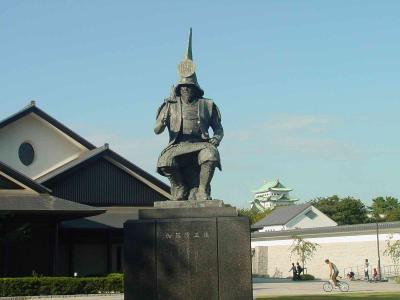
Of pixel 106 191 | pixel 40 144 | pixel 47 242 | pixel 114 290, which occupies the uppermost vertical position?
pixel 40 144

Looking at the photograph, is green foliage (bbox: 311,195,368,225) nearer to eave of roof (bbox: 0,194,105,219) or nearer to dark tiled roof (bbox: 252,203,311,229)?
dark tiled roof (bbox: 252,203,311,229)

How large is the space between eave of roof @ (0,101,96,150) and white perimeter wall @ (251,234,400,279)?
1918 cm

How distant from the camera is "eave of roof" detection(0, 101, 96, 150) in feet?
111

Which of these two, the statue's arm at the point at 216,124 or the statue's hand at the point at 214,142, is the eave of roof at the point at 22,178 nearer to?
the statue's arm at the point at 216,124

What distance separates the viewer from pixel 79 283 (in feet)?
80.1

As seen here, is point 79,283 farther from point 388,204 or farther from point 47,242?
point 388,204

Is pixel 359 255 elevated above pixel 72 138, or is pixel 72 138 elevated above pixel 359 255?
pixel 72 138

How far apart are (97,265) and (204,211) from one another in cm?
2378

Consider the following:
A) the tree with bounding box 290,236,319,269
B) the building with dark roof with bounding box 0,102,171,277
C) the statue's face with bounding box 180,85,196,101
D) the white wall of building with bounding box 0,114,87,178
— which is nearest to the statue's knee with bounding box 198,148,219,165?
the statue's face with bounding box 180,85,196,101

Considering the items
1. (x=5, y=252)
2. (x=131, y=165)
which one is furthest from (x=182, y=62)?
(x=131, y=165)

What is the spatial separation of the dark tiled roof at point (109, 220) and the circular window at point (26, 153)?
5.06 metres

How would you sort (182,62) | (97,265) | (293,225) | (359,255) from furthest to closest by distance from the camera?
(293,225)
(359,255)
(97,265)
(182,62)

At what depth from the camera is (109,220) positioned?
32.0m

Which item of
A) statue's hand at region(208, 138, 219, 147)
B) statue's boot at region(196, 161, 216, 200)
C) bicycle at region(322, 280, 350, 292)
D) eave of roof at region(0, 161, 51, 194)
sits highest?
eave of roof at region(0, 161, 51, 194)
